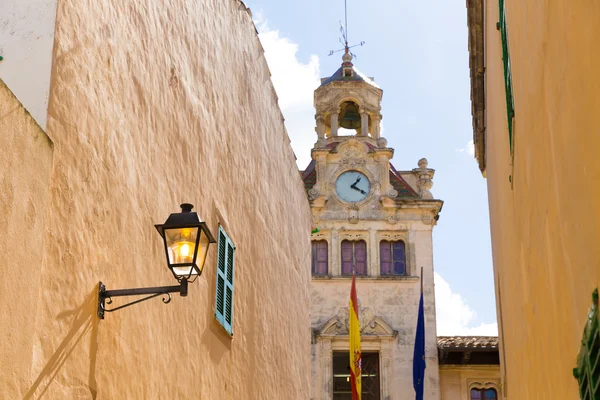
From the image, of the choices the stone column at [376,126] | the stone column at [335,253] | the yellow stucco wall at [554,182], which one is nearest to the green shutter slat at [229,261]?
the yellow stucco wall at [554,182]

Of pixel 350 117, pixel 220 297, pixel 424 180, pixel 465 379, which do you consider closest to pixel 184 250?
pixel 220 297

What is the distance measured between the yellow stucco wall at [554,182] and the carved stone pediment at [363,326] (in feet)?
66.3

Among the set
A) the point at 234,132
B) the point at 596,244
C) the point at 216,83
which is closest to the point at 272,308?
the point at 234,132

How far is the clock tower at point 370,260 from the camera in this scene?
93.2ft

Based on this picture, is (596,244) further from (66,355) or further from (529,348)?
(529,348)

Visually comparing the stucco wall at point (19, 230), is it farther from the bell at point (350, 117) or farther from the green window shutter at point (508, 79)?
the bell at point (350, 117)

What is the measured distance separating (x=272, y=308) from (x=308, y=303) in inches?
140

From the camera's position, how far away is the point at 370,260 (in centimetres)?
2952

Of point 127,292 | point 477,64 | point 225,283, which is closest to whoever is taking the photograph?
point 127,292

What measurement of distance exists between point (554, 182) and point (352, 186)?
25.7 m

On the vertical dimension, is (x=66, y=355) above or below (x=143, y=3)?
below

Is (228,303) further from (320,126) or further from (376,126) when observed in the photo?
(320,126)

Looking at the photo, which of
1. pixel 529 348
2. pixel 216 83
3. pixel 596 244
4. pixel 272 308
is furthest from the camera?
pixel 272 308

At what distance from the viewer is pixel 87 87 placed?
21.6ft
